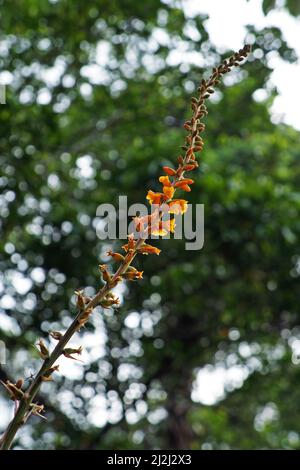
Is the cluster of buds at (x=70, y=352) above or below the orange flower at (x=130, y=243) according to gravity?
below

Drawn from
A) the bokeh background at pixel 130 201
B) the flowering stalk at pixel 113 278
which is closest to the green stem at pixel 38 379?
the flowering stalk at pixel 113 278

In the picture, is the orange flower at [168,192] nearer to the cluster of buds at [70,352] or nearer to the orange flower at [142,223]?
the orange flower at [142,223]

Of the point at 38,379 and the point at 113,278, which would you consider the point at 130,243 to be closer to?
the point at 113,278

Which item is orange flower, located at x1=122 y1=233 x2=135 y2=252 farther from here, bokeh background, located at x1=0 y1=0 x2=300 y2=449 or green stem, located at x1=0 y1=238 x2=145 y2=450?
bokeh background, located at x1=0 y1=0 x2=300 y2=449

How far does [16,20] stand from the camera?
13.0ft

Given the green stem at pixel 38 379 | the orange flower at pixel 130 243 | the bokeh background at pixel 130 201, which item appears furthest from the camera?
the bokeh background at pixel 130 201

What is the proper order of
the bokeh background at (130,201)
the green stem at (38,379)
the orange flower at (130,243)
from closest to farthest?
A: 1. the green stem at (38,379)
2. the orange flower at (130,243)
3. the bokeh background at (130,201)

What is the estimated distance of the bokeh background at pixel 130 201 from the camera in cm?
409

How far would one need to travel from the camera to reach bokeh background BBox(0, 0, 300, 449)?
161 inches

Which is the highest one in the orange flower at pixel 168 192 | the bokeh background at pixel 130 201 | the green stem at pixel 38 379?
the bokeh background at pixel 130 201

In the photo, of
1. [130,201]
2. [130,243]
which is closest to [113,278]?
[130,243]

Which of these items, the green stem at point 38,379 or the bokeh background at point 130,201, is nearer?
the green stem at point 38,379

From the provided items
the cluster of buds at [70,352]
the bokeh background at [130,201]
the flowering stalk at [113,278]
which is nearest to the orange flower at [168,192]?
the flowering stalk at [113,278]

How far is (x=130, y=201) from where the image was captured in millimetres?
4402
